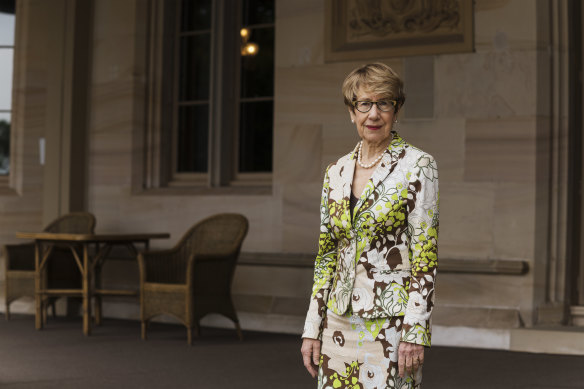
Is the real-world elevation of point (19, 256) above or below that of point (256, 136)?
below

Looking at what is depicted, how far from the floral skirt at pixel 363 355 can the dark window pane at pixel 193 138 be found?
Result: 592cm

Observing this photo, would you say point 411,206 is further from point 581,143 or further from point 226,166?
point 226,166

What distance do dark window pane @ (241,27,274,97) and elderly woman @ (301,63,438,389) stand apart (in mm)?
5534

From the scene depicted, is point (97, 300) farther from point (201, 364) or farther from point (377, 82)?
point (377, 82)

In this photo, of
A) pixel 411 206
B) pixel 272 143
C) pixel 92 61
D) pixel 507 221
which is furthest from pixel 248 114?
pixel 411 206

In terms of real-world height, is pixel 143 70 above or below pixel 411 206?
above

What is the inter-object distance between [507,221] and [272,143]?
2.25 meters

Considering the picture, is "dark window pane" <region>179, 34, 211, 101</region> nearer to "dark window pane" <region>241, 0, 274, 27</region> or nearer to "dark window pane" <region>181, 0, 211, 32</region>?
"dark window pane" <region>181, 0, 211, 32</region>

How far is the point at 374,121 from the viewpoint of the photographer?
2012 mm

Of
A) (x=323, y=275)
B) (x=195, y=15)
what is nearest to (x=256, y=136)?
(x=195, y=15)

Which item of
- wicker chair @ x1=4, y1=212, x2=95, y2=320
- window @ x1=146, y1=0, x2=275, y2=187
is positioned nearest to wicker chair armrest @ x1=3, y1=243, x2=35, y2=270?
wicker chair @ x1=4, y1=212, x2=95, y2=320

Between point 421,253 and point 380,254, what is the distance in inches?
3.9

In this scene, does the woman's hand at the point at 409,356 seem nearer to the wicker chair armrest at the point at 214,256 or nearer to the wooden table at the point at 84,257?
the wicker chair armrest at the point at 214,256

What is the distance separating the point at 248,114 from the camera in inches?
301
